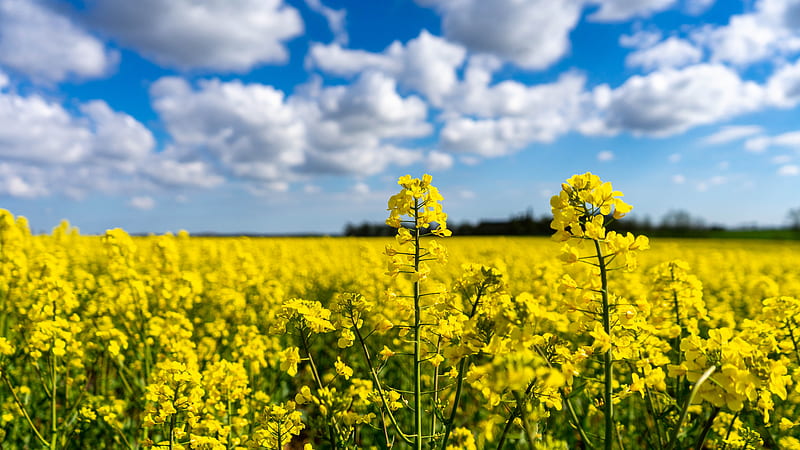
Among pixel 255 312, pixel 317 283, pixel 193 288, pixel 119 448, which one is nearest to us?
pixel 119 448

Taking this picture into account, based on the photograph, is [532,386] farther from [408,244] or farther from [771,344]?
[771,344]

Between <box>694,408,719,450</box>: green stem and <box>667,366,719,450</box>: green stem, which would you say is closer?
<box>667,366,719,450</box>: green stem

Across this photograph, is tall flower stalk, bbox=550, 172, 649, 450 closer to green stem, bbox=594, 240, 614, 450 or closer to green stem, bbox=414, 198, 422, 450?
green stem, bbox=594, 240, 614, 450

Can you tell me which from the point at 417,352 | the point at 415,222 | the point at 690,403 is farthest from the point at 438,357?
the point at 690,403

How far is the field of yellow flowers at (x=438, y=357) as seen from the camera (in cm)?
161

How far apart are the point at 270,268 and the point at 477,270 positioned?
8.14 metres

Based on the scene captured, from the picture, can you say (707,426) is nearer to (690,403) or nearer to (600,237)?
(690,403)

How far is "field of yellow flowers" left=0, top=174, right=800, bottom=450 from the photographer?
161 cm

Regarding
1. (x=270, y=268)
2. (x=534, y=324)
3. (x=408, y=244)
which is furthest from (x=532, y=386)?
(x=270, y=268)

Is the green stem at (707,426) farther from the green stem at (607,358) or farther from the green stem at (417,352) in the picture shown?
the green stem at (417,352)

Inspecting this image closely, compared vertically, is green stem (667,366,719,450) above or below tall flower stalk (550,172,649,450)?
below

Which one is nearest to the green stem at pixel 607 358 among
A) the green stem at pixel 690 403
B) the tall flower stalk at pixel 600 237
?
the tall flower stalk at pixel 600 237

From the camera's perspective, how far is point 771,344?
2.18 meters

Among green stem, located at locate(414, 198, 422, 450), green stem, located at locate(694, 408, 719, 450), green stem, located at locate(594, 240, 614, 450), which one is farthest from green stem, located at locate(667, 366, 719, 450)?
green stem, located at locate(414, 198, 422, 450)
